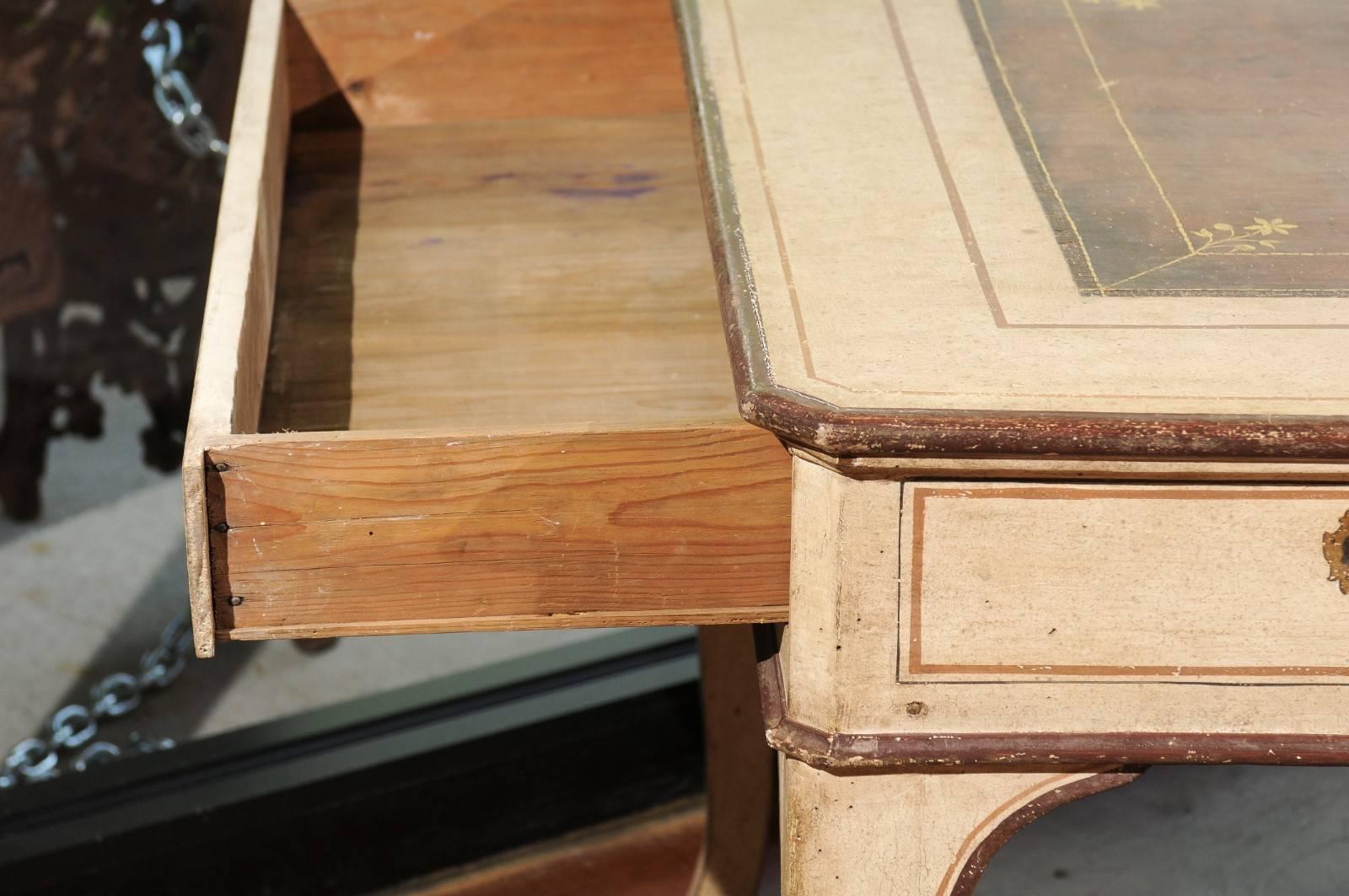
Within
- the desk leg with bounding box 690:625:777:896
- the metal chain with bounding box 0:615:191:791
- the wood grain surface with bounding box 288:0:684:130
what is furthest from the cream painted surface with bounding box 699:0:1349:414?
the metal chain with bounding box 0:615:191:791

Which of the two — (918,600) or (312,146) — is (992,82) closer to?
(918,600)

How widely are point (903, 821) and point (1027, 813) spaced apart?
0.21 feet

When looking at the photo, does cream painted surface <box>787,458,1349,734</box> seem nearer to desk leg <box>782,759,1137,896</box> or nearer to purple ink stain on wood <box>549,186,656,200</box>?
desk leg <box>782,759,1137,896</box>

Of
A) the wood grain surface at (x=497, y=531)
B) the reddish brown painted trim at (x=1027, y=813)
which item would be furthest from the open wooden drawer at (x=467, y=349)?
the reddish brown painted trim at (x=1027, y=813)

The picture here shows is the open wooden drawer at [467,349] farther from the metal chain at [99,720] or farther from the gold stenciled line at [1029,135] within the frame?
the metal chain at [99,720]

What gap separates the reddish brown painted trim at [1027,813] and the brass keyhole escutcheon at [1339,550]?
13 cm

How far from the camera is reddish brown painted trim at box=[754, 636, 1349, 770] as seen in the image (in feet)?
2.17

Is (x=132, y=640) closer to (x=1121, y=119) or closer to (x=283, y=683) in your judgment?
(x=283, y=683)

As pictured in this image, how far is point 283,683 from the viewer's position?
6.38 feet

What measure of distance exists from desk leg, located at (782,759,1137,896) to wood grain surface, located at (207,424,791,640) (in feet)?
0.31

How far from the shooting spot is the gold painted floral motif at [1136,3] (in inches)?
40.7

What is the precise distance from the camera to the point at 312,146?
3.96ft

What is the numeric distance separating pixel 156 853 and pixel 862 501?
1025mm

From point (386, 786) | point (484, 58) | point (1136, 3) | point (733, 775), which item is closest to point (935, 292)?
point (1136, 3)
